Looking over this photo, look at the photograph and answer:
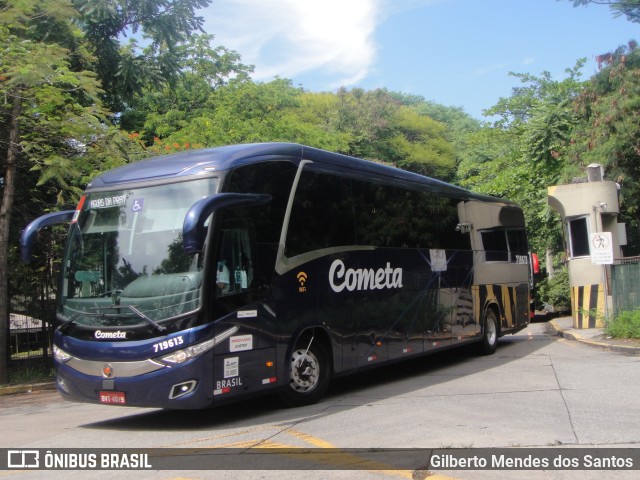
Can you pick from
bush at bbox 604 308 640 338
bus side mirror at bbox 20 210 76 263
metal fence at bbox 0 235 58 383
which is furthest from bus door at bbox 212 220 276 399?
bush at bbox 604 308 640 338

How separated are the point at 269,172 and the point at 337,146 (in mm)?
29052

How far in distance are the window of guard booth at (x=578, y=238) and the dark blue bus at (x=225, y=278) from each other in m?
11.1

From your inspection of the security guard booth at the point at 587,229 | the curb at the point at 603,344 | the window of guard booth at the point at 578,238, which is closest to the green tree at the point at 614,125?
the security guard booth at the point at 587,229

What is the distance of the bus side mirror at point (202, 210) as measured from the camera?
682 cm

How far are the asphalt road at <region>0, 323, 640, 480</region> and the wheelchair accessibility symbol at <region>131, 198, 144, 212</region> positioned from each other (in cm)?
277

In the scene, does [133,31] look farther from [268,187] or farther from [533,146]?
[533,146]

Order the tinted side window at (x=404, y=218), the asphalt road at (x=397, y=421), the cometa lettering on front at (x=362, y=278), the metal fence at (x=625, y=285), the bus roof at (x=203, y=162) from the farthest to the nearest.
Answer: the metal fence at (x=625, y=285)
the tinted side window at (x=404, y=218)
the cometa lettering on front at (x=362, y=278)
the bus roof at (x=203, y=162)
the asphalt road at (x=397, y=421)

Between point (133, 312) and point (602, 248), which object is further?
point (602, 248)

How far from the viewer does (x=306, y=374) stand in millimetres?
9258

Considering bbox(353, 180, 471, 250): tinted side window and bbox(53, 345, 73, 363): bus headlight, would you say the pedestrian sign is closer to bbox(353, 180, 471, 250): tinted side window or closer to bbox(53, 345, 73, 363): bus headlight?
bbox(353, 180, 471, 250): tinted side window

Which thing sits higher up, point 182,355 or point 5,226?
point 5,226

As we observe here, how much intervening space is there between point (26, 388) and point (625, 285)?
14988mm

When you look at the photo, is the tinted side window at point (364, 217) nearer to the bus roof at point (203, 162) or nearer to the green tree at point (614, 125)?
the bus roof at point (203, 162)

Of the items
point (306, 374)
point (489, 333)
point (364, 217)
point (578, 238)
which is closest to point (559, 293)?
point (578, 238)
